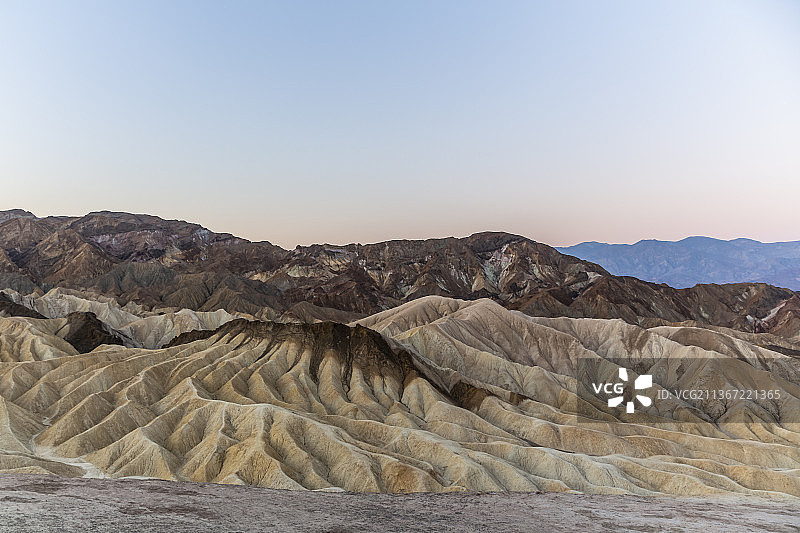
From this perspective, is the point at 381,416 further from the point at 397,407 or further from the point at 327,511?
the point at 327,511

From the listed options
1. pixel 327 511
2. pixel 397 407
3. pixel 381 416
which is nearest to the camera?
pixel 327 511

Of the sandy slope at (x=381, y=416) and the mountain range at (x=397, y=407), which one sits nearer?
the sandy slope at (x=381, y=416)

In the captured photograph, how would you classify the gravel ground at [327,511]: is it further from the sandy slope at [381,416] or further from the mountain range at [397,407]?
the sandy slope at [381,416]

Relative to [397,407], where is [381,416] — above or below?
below

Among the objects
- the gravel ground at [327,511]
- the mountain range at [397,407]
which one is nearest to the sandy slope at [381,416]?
the mountain range at [397,407]

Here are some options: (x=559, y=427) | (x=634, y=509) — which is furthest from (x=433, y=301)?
(x=634, y=509)

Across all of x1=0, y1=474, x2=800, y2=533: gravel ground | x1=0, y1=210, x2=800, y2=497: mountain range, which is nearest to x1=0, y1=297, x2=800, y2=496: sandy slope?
x1=0, y1=210, x2=800, y2=497: mountain range

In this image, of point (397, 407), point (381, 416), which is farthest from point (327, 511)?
point (397, 407)

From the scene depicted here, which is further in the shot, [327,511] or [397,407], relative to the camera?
[397,407]

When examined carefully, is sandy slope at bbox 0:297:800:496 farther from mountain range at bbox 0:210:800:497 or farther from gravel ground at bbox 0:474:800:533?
gravel ground at bbox 0:474:800:533
